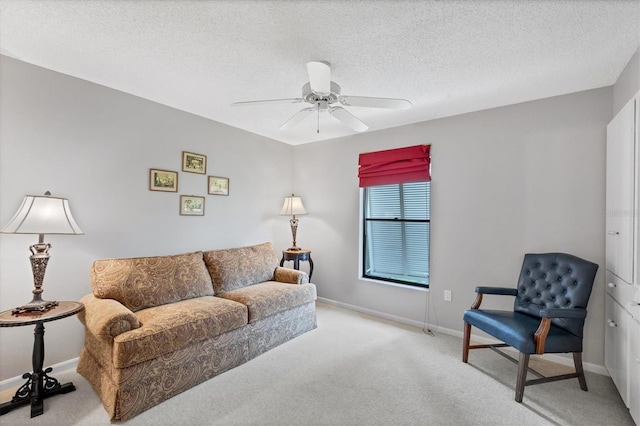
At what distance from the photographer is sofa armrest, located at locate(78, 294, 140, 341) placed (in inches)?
75.3

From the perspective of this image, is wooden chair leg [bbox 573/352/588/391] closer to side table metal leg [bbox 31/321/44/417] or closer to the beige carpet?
the beige carpet

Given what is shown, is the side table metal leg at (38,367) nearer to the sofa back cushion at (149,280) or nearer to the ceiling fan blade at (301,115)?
the sofa back cushion at (149,280)

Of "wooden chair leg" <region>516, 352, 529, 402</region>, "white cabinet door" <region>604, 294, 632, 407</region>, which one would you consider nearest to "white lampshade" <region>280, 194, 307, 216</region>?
"wooden chair leg" <region>516, 352, 529, 402</region>

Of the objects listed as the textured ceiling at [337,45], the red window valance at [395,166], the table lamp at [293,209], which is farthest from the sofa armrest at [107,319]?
the red window valance at [395,166]

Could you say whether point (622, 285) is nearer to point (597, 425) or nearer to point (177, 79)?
point (597, 425)

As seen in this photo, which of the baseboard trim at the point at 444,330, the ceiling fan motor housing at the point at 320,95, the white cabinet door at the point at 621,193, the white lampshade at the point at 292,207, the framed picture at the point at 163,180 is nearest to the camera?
the white cabinet door at the point at 621,193

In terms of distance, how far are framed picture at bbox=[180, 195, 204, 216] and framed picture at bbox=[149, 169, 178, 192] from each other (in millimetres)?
160

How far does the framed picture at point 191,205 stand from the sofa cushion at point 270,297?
1068mm

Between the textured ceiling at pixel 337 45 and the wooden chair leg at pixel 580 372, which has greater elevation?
the textured ceiling at pixel 337 45

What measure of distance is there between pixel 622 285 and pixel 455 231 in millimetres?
1411

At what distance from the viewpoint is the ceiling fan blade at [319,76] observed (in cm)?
180

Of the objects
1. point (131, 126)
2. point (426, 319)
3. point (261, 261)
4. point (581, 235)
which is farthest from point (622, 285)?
point (131, 126)

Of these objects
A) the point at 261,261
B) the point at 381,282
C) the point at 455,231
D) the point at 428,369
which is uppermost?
the point at 455,231

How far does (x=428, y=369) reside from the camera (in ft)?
8.21
